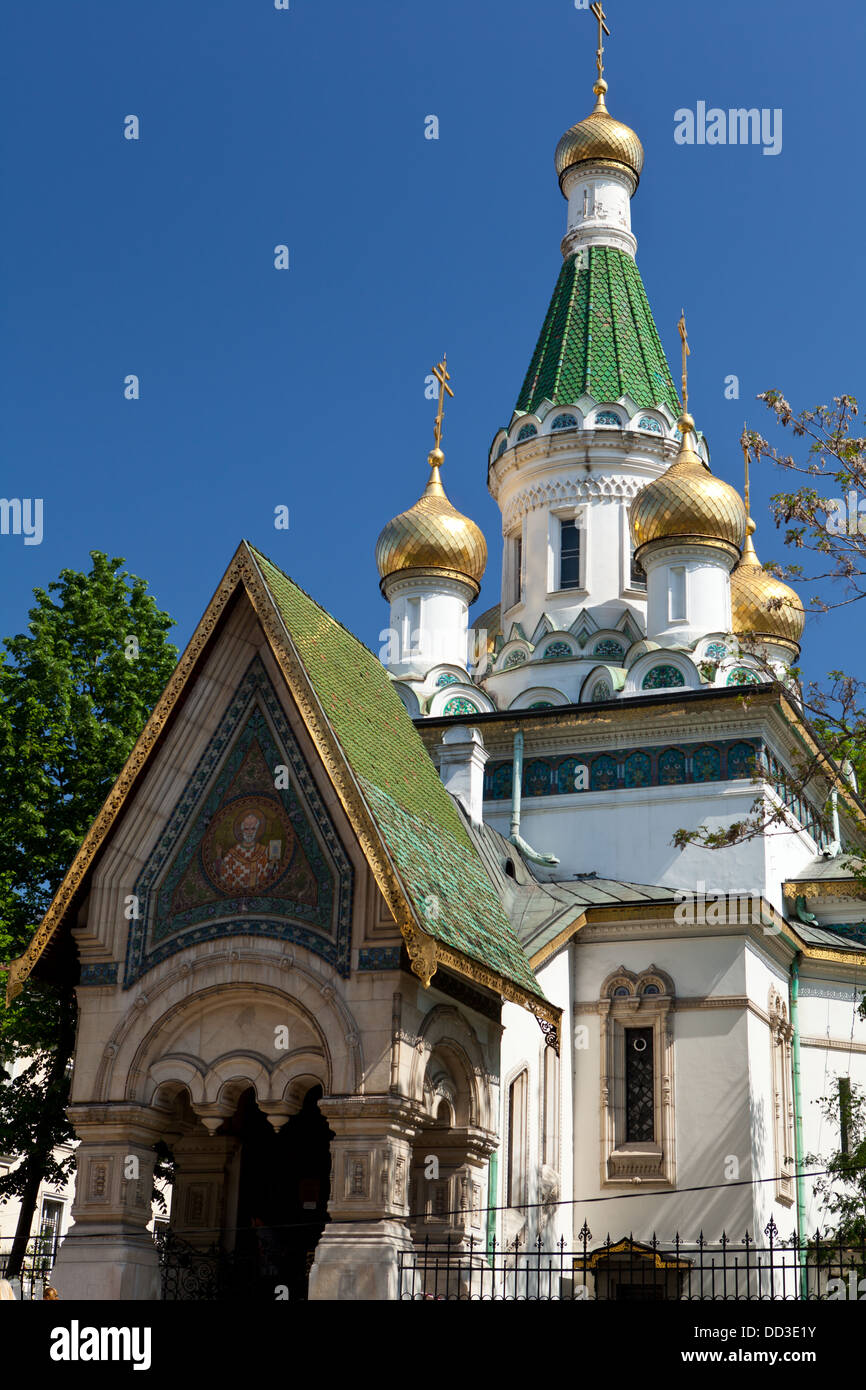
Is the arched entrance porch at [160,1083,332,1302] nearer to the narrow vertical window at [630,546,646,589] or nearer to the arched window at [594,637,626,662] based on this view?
the arched window at [594,637,626,662]

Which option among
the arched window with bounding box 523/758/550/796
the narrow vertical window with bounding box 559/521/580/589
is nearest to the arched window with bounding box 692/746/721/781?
the arched window with bounding box 523/758/550/796

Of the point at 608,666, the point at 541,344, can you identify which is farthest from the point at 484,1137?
the point at 541,344

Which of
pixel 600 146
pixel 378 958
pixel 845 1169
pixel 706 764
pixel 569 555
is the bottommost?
pixel 845 1169

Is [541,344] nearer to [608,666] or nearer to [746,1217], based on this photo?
[608,666]

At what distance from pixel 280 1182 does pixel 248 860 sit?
340cm

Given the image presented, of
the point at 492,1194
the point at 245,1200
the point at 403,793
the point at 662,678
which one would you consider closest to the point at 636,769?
the point at 662,678

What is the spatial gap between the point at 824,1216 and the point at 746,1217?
1797 millimetres

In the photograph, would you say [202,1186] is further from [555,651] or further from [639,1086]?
[555,651]

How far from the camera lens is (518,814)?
17.8 meters

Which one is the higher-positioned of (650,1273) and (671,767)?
(671,767)

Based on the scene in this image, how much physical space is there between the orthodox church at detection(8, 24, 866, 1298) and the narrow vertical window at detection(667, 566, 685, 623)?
0.14 feet

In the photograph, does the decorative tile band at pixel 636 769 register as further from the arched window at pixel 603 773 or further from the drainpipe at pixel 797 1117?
the drainpipe at pixel 797 1117

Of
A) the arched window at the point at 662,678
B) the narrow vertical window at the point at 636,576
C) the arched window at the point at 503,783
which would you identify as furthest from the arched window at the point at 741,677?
the narrow vertical window at the point at 636,576

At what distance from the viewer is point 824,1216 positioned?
51.8 ft
